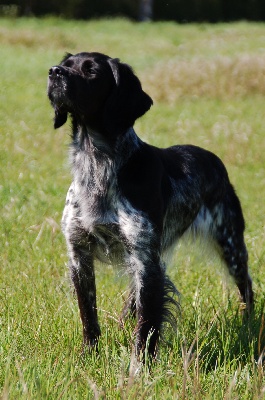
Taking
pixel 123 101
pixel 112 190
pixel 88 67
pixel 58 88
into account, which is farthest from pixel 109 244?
pixel 88 67

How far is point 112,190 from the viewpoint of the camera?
4133 millimetres

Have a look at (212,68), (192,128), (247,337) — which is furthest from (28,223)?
(212,68)

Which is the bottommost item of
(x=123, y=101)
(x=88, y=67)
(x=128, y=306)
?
(x=128, y=306)

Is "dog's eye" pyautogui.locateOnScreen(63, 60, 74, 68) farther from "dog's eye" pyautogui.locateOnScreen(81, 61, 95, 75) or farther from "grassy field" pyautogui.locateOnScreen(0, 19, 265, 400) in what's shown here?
"grassy field" pyautogui.locateOnScreen(0, 19, 265, 400)

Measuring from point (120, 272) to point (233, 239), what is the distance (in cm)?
126

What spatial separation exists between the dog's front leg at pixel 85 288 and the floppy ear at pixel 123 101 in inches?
32.2

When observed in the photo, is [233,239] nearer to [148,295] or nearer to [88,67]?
[148,295]

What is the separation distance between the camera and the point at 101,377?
3537mm

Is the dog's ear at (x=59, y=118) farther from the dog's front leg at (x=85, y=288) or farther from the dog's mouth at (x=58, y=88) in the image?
the dog's front leg at (x=85, y=288)

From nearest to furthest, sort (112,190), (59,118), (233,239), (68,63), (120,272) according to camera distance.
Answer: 1. (112,190)
2. (68,63)
3. (120,272)
4. (59,118)
5. (233,239)

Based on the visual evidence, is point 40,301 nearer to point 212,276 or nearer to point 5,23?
point 212,276

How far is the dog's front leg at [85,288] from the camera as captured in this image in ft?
14.2

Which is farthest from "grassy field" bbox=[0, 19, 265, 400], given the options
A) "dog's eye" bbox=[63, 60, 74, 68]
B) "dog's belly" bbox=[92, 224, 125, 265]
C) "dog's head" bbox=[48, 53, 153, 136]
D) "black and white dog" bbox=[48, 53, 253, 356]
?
"dog's eye" bbox=[63, 60, 74, 68]

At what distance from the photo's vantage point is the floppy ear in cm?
414
